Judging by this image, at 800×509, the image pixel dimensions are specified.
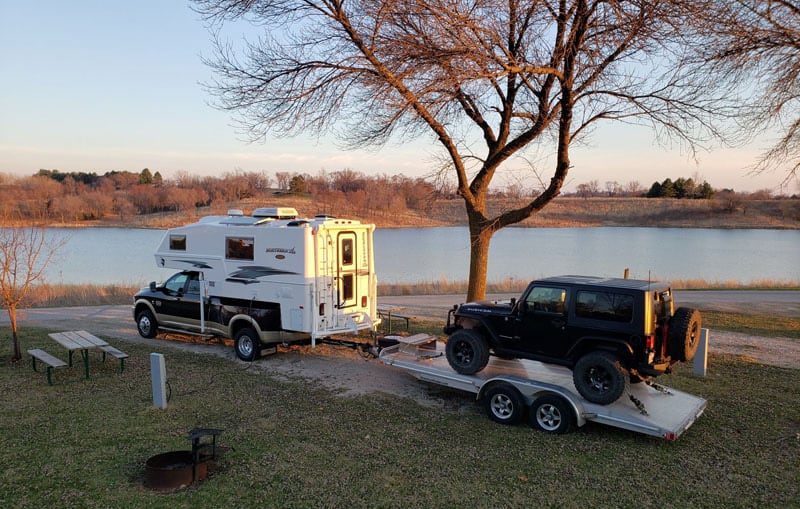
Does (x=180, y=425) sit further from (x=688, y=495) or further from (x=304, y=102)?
(x=304, y=102)

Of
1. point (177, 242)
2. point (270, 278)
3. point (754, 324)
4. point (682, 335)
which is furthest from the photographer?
point (754, 324)

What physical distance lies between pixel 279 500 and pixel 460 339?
3.60 meters

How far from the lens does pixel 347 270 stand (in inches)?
411

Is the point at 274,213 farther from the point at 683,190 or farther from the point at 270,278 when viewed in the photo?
the point at 683,190

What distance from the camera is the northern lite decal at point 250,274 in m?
10.1

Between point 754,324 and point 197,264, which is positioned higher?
point 197,264

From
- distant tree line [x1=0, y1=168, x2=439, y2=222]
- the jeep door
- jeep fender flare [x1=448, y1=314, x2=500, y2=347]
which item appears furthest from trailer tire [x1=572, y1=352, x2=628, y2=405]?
distant tree line [x1=0, y1=168, x2=439, y2=222]

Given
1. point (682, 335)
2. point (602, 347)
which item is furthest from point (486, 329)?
point (682, 335)

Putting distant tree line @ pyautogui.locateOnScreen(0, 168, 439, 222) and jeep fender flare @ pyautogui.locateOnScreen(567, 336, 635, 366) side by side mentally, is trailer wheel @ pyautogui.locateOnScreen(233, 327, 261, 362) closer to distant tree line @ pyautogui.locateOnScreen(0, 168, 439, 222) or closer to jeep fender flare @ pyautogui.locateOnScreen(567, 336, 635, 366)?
jeep fender flare @ pyautogui.locateOnScreen(567, 336, 635, 366)

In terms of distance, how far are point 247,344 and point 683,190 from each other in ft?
265

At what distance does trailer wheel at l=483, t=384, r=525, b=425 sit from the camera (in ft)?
23.2

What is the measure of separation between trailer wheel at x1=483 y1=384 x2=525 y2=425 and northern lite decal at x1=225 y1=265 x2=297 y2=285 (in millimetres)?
4370

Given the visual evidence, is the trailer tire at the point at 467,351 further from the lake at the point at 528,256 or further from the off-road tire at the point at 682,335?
the lake at the point at 528,256

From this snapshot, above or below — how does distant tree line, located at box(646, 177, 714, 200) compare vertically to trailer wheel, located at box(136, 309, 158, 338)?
above
